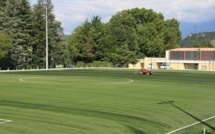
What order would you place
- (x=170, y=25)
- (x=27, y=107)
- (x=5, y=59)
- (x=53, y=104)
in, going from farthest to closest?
1. (x=170, y=25)
2. (x=5, y=59)
3. (x=53, y=104)
4. (x=27, y=107)

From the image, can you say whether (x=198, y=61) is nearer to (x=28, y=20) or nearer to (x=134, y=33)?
(x=134, y=33)

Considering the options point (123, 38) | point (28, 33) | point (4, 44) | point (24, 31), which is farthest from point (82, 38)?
point (4, 44)

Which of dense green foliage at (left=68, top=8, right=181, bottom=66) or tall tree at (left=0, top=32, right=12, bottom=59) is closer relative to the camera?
tall tree at (left=0, top=32, right=12, bottom=59)

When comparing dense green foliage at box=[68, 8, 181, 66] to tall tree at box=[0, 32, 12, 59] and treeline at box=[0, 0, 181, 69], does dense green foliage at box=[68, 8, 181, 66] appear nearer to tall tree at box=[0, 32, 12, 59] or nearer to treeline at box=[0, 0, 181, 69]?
treeline at box=[0, 0, 181, 69]

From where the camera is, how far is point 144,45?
120 m

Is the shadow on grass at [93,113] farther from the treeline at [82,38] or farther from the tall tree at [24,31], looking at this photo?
the tall tree at [24,31]

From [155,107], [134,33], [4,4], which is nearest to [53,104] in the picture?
[155,107]

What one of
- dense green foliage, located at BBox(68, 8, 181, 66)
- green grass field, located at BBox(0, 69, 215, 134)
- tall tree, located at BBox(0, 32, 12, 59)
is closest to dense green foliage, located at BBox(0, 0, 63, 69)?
tall tree, located at BBox(0, 32, 12, 59)

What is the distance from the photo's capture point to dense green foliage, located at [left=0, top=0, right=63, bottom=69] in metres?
80.9

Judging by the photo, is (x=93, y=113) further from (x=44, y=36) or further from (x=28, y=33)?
(x=44, y=36)

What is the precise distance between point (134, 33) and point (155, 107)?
308 feet

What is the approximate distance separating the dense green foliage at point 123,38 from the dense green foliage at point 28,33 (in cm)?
1083

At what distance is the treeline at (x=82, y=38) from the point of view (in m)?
81.5

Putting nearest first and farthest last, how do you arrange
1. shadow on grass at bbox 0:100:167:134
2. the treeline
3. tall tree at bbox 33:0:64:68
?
shadow on grass at bbox 0:100:167:134 → the treeline → tall tree at bbox 33:0:64:68
